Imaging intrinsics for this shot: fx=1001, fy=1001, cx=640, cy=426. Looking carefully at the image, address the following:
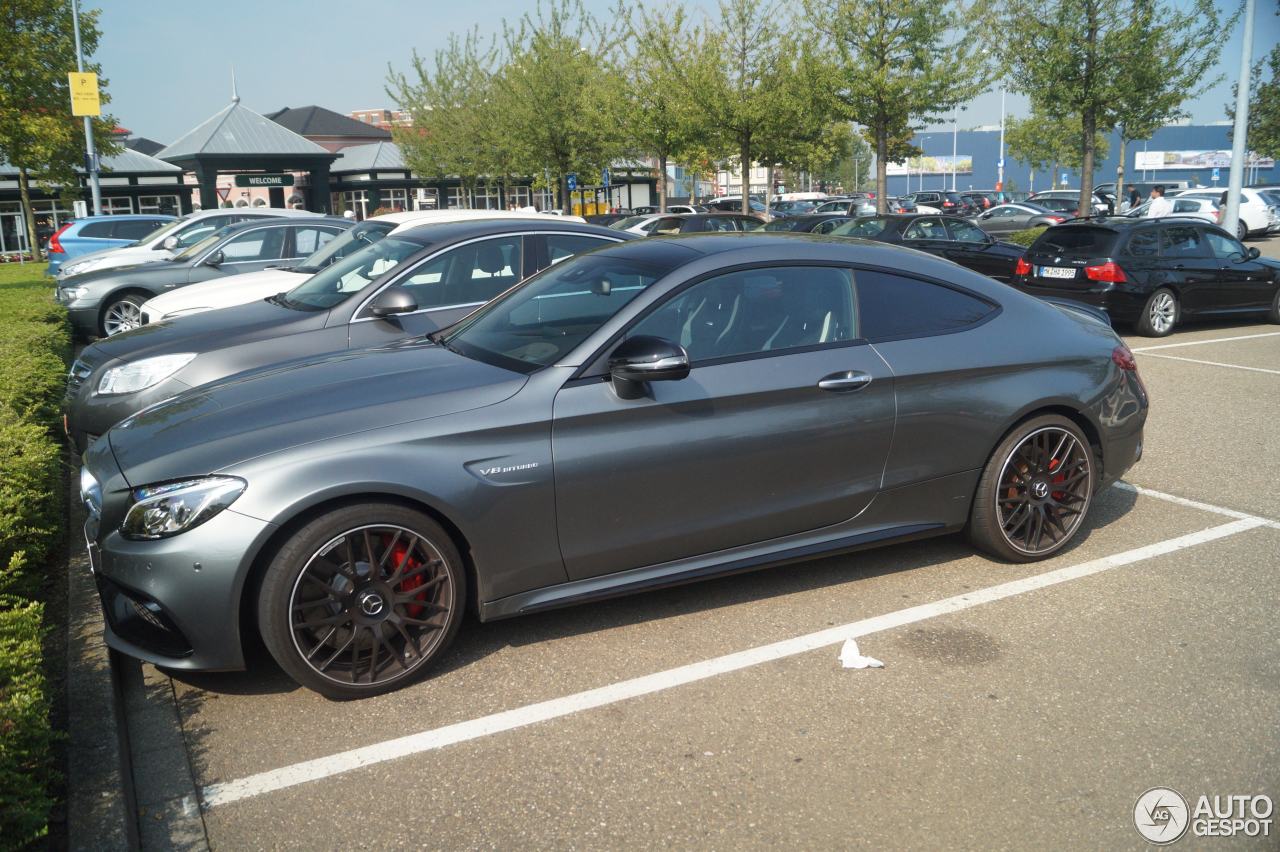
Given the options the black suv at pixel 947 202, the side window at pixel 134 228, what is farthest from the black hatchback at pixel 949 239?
the black suv at pixel 947 202

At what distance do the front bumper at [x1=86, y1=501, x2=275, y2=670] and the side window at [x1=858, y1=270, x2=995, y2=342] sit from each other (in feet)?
9.09

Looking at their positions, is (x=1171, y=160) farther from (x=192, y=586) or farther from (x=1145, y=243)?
(x=192, y=586)

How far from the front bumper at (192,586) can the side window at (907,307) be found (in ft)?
9.09

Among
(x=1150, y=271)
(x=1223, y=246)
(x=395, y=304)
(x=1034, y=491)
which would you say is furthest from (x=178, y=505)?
(x=1223, y=246)

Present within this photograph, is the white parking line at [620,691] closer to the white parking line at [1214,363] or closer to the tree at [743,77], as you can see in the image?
the white parking line at [1214,363]

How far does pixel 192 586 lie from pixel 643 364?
1.79m

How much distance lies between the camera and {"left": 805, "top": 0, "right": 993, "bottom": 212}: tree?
2558 centimetres

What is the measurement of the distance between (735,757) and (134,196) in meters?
51.3

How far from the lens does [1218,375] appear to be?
400 inches

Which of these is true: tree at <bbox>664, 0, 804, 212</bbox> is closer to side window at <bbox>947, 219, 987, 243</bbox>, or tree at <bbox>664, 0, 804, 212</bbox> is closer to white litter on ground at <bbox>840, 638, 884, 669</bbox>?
side window at <bbox>947, 219, 987, 243</bbox>

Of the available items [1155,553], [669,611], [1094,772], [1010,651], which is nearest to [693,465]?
[669,611]

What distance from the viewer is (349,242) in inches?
350

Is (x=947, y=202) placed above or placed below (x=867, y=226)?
above

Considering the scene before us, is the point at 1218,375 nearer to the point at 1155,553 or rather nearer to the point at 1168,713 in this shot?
the point at 1155,553
